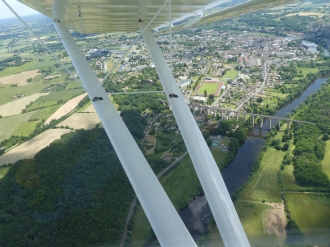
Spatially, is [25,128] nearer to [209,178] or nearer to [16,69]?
[209,178]

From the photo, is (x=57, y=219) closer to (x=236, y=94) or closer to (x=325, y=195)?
(x=325, y=195)

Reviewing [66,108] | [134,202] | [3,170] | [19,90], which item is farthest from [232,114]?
[19,90]

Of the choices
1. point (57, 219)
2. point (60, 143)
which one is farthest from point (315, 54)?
point (57, 219)

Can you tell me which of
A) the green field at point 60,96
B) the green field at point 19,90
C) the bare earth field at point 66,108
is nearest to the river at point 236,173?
the bare earth field at point 66,108

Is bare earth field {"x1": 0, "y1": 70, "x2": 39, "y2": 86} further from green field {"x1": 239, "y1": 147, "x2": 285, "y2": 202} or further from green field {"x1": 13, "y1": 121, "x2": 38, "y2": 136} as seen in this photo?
green field {"x1": 239, "y1": 147, "x2": 285, "y2": 202}

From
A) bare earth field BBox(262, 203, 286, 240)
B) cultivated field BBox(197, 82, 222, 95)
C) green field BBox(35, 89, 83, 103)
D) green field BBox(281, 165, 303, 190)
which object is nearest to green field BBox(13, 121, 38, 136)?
green field BBox(35, 89, 83, 103)

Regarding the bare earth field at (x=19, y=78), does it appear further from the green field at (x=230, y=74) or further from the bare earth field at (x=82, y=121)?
the green field at (x=230, y=74)
